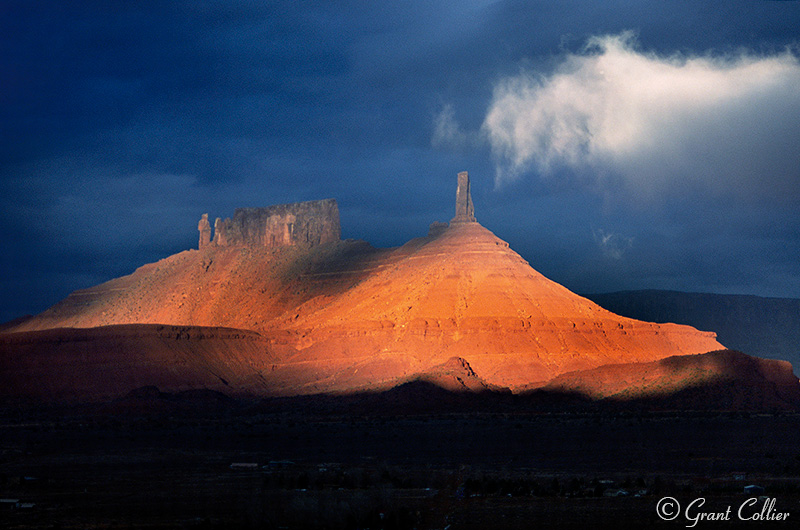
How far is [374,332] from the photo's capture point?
10856cm

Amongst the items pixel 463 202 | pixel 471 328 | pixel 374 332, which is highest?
pixel 463 202

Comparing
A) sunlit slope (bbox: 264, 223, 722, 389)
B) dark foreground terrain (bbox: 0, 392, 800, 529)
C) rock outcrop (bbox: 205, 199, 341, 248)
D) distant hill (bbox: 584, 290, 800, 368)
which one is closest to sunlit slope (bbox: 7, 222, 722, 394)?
sunlit slope (bbox: 264, 223, 722, 389)

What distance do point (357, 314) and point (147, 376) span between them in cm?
3224

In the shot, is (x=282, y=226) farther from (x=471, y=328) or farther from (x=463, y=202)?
(x=471, y=328)

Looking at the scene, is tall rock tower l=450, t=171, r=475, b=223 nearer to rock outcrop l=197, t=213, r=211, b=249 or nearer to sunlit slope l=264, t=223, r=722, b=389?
sunlit slope l=264, t=223, r=722, b=389

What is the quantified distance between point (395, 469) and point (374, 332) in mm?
69123

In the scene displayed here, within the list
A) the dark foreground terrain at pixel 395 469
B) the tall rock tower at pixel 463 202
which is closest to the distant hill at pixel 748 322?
the tall rock tower at pixel 463 202

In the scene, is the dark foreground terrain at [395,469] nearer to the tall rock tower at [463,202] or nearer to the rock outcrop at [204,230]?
the tall rock tower at [463,202]

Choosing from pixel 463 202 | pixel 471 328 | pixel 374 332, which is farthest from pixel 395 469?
pixel 463 202

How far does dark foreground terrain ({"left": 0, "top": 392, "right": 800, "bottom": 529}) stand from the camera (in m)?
26.7

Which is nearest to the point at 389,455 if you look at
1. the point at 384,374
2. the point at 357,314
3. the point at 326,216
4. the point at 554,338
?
the point at 384,374

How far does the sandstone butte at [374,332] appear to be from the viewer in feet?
318

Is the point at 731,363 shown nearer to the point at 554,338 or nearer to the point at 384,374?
the point at 554,338

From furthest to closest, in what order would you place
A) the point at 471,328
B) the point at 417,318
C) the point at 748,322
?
the point at 748,322
the point at 417,318
the point at 471,328
